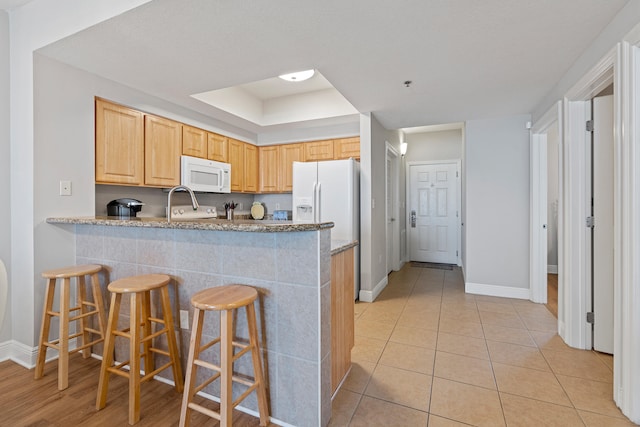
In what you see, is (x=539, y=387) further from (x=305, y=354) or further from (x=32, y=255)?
(x=32, y=255)

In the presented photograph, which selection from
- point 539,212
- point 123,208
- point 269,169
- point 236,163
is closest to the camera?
point 123,208

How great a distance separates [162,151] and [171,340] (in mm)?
2110

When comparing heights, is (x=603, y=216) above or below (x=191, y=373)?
above

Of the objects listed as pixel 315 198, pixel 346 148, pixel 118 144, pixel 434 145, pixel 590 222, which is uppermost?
pixel 434 145

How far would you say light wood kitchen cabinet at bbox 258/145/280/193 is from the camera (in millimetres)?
4547

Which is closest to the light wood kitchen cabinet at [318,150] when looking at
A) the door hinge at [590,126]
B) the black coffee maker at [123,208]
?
the black coffee maker at [123,208]

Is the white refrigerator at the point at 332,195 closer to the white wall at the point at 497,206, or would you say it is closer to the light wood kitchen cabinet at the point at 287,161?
the light wood kitchen cabinet at the point at 287,161

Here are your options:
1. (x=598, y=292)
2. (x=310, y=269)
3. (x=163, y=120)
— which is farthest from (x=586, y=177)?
(x=163, y=120)

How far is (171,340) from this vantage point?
1.76m

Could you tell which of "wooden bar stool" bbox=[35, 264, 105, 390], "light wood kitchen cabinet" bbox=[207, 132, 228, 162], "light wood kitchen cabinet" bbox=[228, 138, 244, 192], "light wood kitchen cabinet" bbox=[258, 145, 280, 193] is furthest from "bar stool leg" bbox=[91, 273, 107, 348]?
"light wood kitchen cabinet" bbox=[258, 145, 280, 193]

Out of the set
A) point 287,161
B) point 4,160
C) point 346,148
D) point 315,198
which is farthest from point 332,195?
point 4,160

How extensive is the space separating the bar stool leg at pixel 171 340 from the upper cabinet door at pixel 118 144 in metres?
1.49

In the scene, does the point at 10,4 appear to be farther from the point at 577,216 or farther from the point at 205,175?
the point at 577,216

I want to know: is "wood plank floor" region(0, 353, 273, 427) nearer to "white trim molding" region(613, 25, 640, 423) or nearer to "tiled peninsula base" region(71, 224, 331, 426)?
"tiled peninsula base" region(71, 224, 331, 426)
